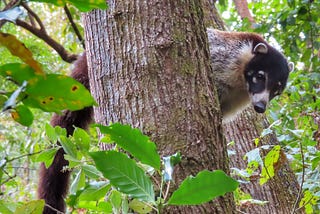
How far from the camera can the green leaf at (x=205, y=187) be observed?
89 cm

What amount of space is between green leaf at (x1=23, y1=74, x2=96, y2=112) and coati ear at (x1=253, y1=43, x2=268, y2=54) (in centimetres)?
303

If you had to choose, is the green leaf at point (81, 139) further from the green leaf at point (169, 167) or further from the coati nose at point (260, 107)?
the coati nose at point (260, 107)

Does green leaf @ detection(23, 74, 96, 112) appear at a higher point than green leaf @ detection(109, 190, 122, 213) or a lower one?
higher

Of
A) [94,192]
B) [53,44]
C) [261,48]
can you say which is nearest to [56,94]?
[94,192]

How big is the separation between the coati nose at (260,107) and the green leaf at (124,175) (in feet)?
7.82

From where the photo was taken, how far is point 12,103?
57 cm

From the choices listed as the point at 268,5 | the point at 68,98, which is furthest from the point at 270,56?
the point at 68,98

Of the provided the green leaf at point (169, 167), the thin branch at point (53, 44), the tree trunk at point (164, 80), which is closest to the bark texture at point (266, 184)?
the tree trunk at point (164, 80)

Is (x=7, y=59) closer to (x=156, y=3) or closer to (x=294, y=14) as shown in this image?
(x=294, y=14)

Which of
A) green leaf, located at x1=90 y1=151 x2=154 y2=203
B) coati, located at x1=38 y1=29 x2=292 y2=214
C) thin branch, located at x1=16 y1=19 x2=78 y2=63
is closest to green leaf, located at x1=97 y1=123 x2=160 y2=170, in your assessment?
green leaf, located at x1=90 y1=151 x2=154 y2=203

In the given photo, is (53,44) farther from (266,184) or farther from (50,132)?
(50,132)

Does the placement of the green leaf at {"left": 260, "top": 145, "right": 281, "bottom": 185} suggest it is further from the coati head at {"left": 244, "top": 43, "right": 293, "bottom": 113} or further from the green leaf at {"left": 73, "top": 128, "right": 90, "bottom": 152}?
the coati head at {"left": 244, "top": 43, "right": 293, "bottom": 113}

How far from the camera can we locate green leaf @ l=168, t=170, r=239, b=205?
888mm

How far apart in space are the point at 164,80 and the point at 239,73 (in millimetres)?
2182
